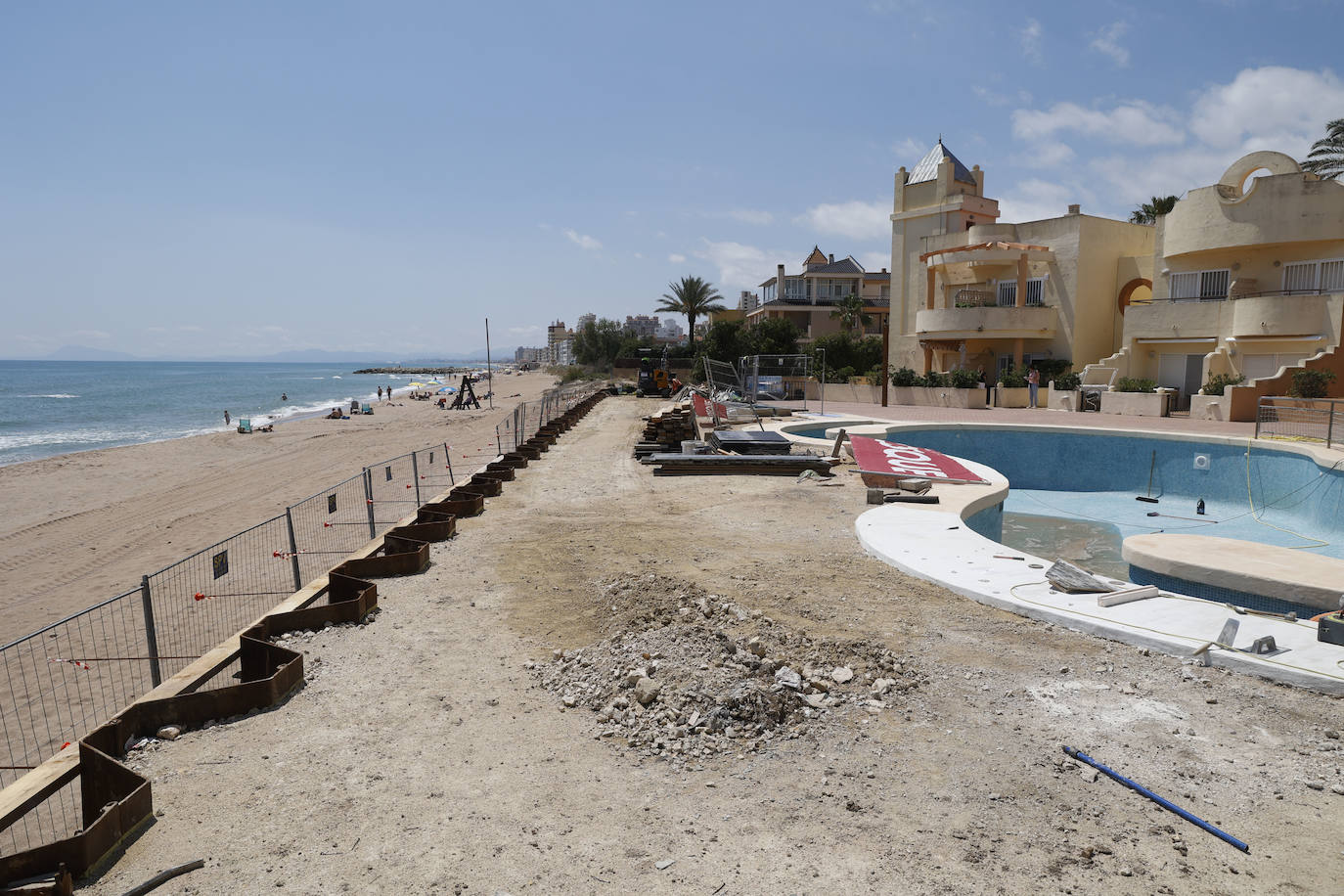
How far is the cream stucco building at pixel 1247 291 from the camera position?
1039 inches

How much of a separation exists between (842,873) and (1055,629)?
13.2 ft

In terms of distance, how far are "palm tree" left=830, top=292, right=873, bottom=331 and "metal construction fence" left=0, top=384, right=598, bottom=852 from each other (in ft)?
192

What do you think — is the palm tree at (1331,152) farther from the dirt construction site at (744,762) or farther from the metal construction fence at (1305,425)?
the dirt construction site at (744,762)

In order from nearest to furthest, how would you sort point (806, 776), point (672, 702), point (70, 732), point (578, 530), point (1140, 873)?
point (1140, 873), point (806, 776), point (672, 702), point (70, 732), point (578, 530)

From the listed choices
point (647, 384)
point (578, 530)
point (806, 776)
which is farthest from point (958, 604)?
point (647, 384)

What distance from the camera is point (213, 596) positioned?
963cm

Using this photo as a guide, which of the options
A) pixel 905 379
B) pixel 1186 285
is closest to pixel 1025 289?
pixel 1186 285

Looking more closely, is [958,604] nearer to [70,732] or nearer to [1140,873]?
[1140,873]

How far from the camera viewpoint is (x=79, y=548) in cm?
1609

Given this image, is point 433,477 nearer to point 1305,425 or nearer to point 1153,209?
point 1305,425

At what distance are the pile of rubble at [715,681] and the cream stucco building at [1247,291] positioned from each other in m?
26.1

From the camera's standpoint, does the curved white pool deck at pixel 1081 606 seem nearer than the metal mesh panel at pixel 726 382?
Yes

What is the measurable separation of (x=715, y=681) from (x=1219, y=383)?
29.8 metres

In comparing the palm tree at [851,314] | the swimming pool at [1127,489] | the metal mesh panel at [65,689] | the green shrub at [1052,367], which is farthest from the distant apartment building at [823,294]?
the metal mesh panel at [65,689]
